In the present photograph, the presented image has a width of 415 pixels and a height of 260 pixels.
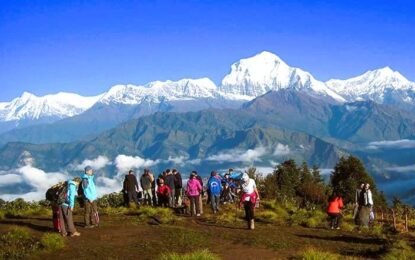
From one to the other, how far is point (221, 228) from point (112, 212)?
7.22m

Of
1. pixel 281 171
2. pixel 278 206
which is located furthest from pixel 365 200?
pixel 281 171

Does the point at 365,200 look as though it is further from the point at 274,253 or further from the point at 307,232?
the point at 274,253

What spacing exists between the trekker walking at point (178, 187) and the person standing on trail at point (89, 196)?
9754mm

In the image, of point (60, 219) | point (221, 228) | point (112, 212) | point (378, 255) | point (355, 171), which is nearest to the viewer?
point (378, 255)

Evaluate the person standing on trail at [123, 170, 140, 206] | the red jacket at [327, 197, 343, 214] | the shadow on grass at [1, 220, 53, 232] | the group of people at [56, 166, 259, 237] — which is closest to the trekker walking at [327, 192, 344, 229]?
the red jacket at [327, 197, 343, 214]

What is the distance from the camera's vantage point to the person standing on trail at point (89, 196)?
65.3 feet

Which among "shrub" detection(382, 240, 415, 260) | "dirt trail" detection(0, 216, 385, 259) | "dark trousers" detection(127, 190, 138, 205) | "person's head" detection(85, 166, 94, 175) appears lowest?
"shrub" detection(382, 240, 415, 260)

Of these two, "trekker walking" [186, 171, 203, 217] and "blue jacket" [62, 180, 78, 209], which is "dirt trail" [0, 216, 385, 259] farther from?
"trekker walking" [186, 171, 203, 217]

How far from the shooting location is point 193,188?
26047mm

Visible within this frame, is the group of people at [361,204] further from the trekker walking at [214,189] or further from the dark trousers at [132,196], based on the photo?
the dark trousers at [132,196]

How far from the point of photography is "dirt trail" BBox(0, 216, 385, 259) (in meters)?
16.5

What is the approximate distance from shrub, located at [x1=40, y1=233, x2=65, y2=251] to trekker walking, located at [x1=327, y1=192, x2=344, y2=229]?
1171 cm

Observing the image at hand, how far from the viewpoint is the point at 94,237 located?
738 inches

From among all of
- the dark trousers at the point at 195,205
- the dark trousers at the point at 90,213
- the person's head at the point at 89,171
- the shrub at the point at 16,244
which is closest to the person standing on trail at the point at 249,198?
the dark trousers at the point at 195,205
